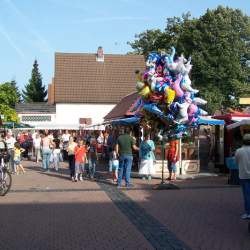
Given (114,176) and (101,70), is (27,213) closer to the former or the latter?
(114,176)

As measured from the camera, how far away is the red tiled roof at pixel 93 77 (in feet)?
159

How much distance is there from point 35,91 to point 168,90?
68.3m

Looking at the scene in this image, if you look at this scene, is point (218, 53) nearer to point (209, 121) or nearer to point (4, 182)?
point (209, 121)

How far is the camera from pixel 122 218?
10.9 meters

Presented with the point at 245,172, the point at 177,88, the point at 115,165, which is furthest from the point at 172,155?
the point at 245,172

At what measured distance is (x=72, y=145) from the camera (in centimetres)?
1944

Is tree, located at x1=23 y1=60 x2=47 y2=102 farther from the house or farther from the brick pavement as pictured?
the brick pavement

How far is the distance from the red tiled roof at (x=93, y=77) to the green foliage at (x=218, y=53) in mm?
6593

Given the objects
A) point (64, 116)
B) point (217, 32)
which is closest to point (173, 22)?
point (217, 32)

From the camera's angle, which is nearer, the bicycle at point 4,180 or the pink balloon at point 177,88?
the bicycle at point 4,180

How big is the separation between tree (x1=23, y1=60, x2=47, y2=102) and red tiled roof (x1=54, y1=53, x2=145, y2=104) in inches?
1290

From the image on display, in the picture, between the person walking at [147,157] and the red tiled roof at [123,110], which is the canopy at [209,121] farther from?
the red tiled roof at [123,110]

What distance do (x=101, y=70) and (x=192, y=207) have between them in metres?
39.6

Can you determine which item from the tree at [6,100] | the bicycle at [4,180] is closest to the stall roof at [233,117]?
the bicycle at [4,180]
